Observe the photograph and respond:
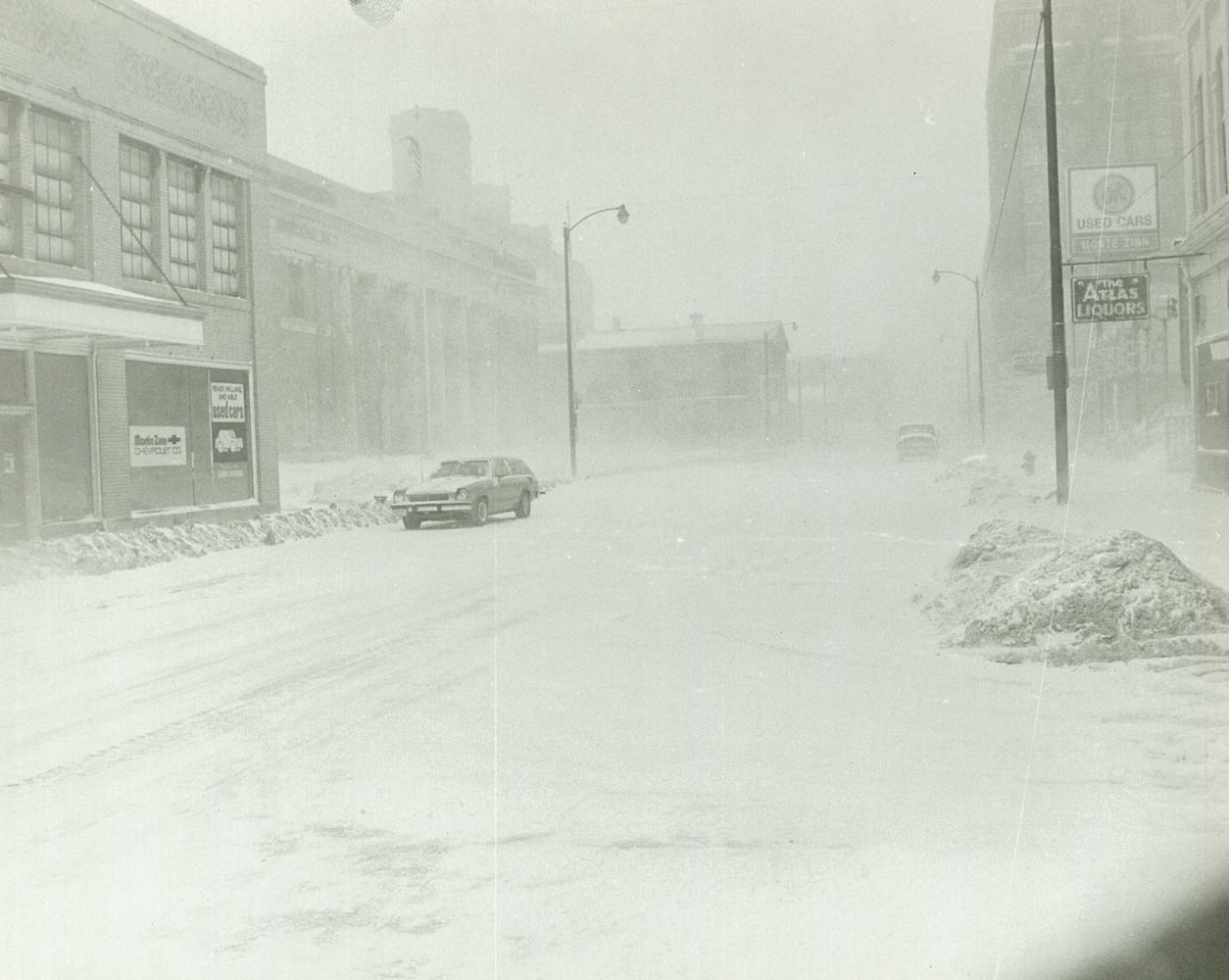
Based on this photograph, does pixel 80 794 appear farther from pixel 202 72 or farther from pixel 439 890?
pixel 202 72

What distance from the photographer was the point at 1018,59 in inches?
3068

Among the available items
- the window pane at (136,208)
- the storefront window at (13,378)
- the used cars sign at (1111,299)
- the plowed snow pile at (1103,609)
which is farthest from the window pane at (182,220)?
the plowed snow pile at (1103,609)

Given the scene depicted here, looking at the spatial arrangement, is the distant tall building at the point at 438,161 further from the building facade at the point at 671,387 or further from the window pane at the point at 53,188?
the window pane at the point at 53,188

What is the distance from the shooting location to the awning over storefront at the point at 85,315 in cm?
1543

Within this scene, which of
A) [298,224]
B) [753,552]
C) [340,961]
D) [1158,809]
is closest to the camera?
[340,961]

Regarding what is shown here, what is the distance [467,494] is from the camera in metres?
21.0

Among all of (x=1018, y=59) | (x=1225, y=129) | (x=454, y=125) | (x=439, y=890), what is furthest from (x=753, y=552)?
(x=1018, y=59)

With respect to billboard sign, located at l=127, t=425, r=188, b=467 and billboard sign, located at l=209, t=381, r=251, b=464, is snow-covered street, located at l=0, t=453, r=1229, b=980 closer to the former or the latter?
billboard sign, located at l=127, t=425, r=188, b=467

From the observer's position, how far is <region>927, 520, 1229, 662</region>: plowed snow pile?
7996mm

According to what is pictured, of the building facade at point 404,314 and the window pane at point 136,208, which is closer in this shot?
the window pane at point 136,208

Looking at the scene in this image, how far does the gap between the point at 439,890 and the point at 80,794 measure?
93.2 inches

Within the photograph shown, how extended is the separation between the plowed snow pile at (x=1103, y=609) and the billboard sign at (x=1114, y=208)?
23.5 meters

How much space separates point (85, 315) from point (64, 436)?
10.4ft

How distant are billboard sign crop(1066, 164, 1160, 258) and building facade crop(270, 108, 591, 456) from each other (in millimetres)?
Result: 22785
